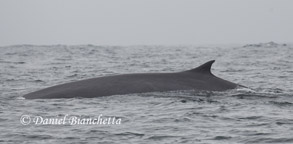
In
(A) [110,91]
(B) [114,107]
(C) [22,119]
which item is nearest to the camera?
(C) [22,119]

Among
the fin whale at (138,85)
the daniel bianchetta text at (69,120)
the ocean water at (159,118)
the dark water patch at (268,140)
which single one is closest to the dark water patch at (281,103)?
the ocean water at (159,118)

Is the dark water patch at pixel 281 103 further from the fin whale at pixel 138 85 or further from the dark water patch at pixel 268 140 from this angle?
the dark water patch at pixel 268 140

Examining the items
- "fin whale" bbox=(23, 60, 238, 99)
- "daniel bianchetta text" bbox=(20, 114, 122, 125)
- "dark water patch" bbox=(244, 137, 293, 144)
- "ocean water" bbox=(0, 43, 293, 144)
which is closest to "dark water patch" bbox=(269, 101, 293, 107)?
"ocean water" bbox=(0, 43, 293, 144)

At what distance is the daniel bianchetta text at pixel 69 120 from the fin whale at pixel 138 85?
6.51 ft

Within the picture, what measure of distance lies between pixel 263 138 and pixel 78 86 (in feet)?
16.9

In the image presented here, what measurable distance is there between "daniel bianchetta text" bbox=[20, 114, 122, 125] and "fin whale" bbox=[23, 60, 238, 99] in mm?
1985

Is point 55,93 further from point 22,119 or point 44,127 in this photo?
point 44,127

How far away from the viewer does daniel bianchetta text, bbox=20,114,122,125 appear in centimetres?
897

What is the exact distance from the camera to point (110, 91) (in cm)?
1152

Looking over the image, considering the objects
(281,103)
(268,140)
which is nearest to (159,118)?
(268,140)

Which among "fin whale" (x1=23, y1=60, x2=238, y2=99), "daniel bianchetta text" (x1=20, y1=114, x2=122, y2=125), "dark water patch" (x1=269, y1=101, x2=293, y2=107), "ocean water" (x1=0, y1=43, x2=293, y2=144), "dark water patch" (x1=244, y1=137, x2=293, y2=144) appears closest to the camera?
"dark water patch" (x1=244, y1=137, x2=293, y2=144)

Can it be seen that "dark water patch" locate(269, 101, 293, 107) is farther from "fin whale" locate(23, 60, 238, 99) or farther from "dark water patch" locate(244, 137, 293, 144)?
"dark water patch" locate(244, 137, 293, 144)

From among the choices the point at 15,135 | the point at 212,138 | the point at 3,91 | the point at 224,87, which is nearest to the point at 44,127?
the point at 15,135

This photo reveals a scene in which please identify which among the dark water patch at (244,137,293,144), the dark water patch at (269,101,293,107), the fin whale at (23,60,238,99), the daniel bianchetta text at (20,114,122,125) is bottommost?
the dark water patch at (244,137,293,144)
